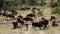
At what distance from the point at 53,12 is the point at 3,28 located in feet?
35.0

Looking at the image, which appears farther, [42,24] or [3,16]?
[3,16]

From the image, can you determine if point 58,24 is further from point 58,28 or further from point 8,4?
point 8,4

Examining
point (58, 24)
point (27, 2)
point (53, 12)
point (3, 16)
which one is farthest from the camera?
point (27, 2)

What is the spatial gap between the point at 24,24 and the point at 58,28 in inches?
124

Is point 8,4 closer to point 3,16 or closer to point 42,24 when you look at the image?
point 3,16

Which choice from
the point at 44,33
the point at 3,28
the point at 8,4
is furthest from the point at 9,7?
the point at 44,33

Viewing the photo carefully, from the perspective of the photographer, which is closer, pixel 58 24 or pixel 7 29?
pixel 7 29

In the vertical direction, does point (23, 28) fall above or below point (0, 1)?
below

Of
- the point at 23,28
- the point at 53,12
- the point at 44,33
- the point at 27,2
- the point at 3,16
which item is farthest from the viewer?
the point at 27,2

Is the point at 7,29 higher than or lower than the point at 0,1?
lower

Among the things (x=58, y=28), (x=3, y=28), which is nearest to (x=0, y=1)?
(x=3, y=28)

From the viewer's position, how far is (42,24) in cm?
1820

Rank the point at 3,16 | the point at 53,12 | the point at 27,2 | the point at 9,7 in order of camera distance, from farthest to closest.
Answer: the point at 27,2 → the point at 9,7 → the point at 53,12 → the point at 3,16

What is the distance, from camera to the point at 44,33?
1650cm
